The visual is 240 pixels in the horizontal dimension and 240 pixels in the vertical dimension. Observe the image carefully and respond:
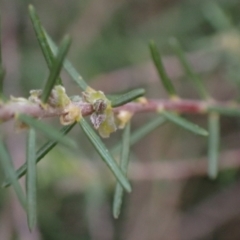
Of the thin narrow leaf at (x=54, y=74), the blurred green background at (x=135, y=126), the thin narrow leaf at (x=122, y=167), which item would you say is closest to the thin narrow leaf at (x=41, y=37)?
the thin narrow leaf at (x=54, y=74)

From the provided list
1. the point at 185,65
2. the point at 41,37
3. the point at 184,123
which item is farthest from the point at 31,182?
Result: the point at 185,65

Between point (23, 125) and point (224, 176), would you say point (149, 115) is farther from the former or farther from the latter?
point (23, 125)

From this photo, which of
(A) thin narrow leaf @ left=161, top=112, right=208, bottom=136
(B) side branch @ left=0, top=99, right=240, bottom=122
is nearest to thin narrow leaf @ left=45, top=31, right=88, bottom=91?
(B) side branch @ left=0, top=99, right=240, bottom=122

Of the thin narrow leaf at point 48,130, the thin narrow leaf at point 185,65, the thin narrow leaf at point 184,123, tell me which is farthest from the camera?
the thin narrow leaf at point 185,65

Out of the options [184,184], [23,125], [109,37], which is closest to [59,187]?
[184,184]

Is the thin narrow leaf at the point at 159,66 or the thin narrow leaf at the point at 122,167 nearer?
the thin narrow leaf at the point at 122,167

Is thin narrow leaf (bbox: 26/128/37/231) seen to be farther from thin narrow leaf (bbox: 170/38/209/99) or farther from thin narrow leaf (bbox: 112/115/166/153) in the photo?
thin narrow leaf (bbox: 170/38/209/99)

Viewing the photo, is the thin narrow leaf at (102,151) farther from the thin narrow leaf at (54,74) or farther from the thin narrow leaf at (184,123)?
the thin narrow leaf at (184,123)

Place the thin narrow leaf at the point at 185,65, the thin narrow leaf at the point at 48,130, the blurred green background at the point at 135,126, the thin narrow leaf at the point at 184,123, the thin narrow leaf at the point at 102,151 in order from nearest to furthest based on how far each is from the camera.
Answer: the thin narrow leaf at the point at 48,130
the thin narrow leaf at the point at 102,151
the thin narrow leaf at the point at 184,123
the thin narrow leaf at the point at 185,65
the blurred green background at the point at 135,126

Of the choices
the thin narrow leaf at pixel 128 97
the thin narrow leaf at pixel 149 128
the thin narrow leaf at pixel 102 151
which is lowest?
the thin narrow leaf at pixel 149 128
